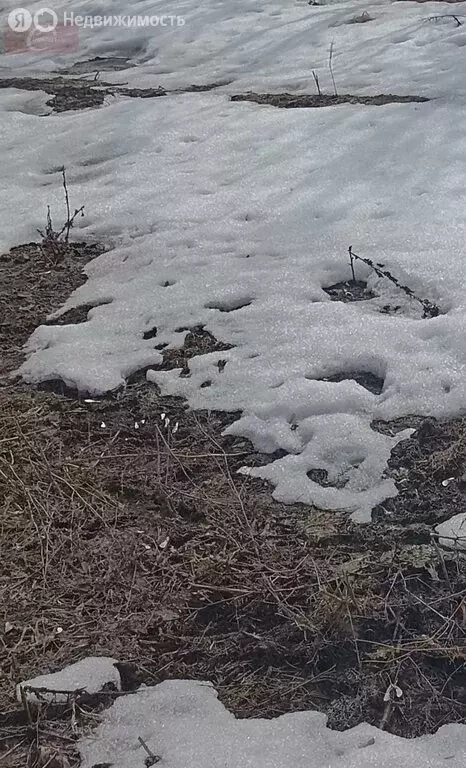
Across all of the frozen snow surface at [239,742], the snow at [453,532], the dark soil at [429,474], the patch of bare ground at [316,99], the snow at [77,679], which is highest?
the patch of bare ground at [316,99]

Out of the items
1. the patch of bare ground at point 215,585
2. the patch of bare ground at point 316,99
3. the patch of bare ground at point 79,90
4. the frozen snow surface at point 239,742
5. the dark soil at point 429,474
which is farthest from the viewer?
the patch of bare ground at point 79,90

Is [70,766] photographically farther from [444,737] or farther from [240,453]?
[240,453]

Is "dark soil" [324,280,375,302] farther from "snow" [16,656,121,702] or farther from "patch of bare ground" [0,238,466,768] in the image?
"snow" [16,656,121,702]

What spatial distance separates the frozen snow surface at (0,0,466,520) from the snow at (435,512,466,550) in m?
0.21

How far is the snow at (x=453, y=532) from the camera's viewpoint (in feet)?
7.61

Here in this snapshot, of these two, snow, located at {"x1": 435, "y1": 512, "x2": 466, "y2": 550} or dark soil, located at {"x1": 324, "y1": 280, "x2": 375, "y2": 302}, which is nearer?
snow, located at {"x1": 435, "y1": 512, "x2": 466, "y2": 550}

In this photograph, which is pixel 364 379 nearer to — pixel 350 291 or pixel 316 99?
pixel 350 291

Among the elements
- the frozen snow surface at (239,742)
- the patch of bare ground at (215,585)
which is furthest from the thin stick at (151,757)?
the patch of bare ground at (215,585)

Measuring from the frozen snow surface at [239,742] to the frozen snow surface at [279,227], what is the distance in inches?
29.9

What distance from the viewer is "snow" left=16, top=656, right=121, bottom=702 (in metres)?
2.00

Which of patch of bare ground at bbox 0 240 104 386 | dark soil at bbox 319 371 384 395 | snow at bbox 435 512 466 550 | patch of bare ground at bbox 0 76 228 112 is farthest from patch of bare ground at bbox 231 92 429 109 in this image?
snow at bbox 435 512 466 550

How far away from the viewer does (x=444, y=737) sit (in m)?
1.86

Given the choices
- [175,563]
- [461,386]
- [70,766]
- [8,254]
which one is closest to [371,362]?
[461,386]

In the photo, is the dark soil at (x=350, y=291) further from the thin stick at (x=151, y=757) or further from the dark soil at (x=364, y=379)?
the thin stick at (x=151, y=757)
